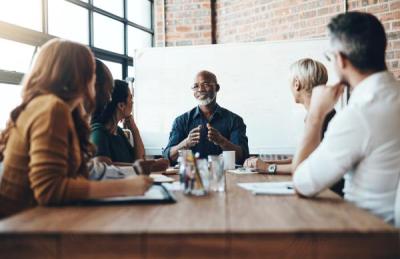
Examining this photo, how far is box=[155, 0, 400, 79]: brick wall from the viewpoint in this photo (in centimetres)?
413

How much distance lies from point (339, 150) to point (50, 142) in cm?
86

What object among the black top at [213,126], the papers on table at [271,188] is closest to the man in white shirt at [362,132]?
the papers on table at [271,188]

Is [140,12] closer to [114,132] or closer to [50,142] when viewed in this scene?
[114,132]

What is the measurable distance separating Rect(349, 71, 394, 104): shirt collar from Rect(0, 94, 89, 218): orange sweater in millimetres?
896

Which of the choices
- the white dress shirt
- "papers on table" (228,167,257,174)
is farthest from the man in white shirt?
"papers on table" (228,167,257,174)

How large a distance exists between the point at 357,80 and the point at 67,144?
97cm

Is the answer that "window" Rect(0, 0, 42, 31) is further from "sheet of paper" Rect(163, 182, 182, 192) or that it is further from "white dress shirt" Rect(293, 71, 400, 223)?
"white dress shirt" Rect(293, 71, 400, 223)

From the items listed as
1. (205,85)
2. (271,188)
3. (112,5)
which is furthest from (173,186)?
(112,5)

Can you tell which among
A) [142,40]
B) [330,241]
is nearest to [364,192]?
[330,241]

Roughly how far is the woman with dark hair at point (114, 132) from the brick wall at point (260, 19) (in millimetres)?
2506

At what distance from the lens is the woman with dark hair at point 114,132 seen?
2.44 m

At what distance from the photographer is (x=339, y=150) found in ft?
4.53

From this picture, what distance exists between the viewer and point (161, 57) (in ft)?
15.6

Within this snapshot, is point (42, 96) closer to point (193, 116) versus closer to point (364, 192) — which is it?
point (364, 192)
